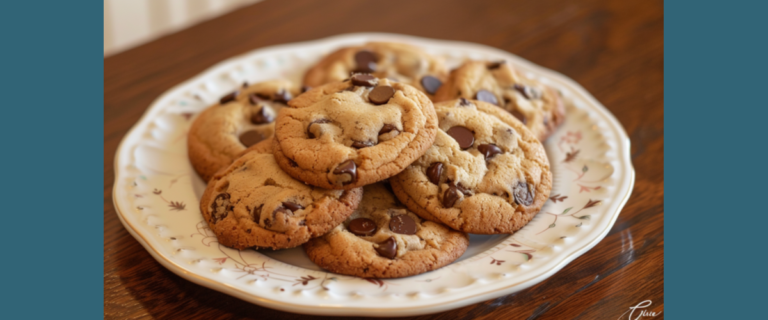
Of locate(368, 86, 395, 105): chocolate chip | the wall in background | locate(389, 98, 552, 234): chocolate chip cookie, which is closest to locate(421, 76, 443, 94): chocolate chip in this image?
locate(389, 98, 552, 234): chocolate chip cookie

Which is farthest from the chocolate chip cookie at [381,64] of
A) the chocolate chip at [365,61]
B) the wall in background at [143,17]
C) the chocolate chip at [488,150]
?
the wall in background at [143,17]

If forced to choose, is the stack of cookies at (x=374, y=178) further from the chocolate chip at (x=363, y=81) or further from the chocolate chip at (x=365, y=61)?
the chocolate chip at (x=365, y=61)

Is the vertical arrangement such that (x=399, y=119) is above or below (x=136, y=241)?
above

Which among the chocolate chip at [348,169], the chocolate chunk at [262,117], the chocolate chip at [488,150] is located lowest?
the chocolate chip at [488,150]

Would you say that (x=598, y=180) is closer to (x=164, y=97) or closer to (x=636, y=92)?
(x=636, y=92)

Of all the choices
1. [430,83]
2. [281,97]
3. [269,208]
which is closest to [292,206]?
[269,208]

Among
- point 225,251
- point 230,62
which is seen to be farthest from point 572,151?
point 230,62

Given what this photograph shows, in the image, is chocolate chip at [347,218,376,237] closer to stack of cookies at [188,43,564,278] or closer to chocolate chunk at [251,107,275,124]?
stack of cookies at [188,43,564,278]
